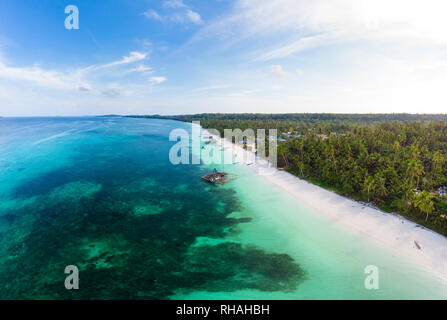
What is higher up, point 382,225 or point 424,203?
point 424,203

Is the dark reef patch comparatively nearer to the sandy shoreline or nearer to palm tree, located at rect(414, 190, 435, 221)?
the sandy shoreline

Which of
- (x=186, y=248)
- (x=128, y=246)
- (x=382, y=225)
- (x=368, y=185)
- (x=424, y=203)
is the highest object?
(x=368, y=185)

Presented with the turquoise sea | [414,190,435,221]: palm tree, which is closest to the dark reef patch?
the turquoise sea

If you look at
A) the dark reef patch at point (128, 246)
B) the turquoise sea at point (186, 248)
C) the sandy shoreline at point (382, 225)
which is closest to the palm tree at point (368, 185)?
the sandy shoreline at point (382, 225)

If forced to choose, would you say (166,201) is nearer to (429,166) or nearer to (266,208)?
(266,208)

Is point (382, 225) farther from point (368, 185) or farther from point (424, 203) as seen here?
point (368, 185)

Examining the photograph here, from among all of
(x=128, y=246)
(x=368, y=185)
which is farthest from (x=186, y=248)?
(x=368, y=185)
